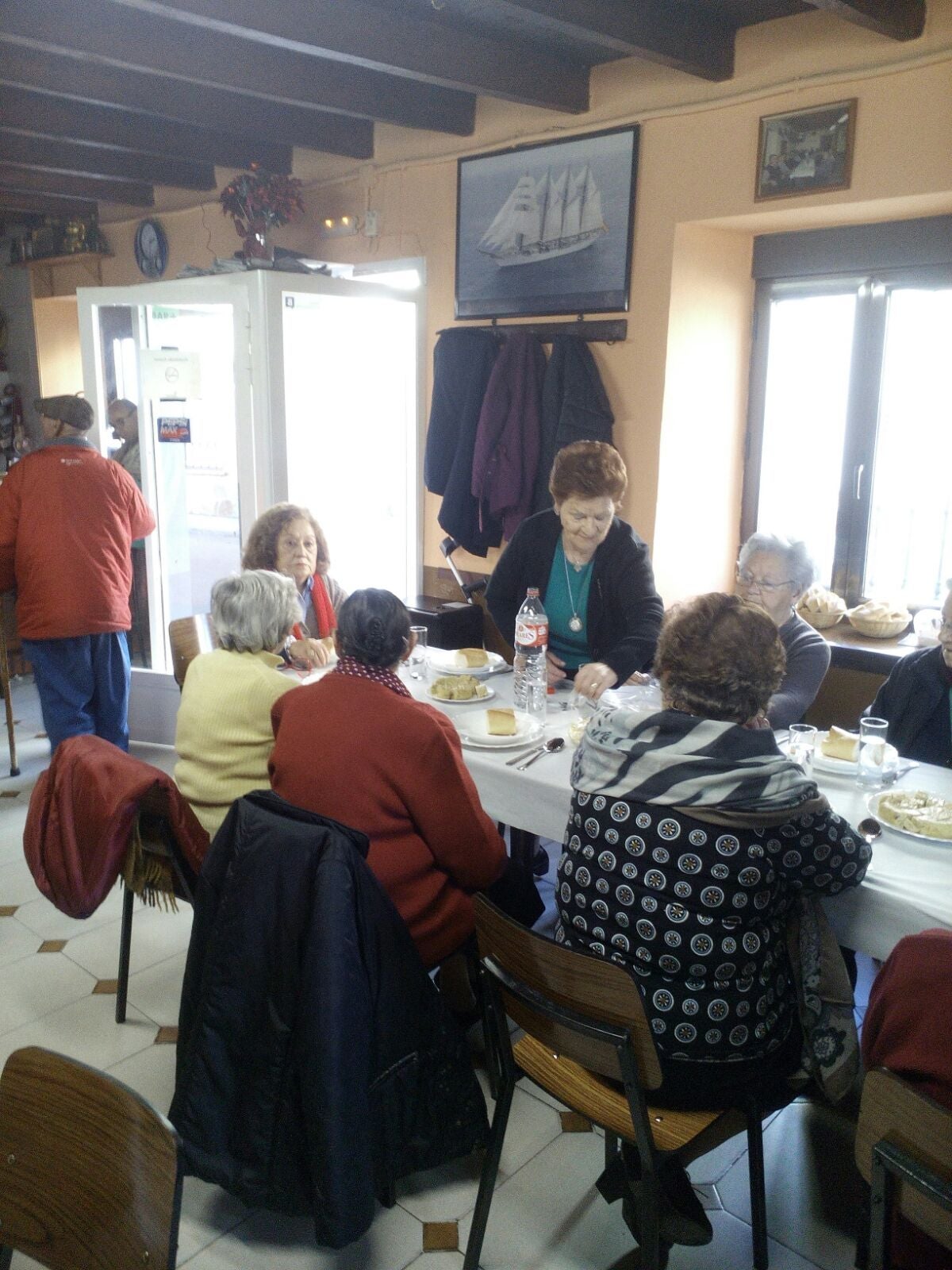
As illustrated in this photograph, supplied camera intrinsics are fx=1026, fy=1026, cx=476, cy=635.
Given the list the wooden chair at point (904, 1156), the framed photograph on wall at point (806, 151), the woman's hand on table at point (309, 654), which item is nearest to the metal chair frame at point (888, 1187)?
the wooden chair at point (904, 1156)

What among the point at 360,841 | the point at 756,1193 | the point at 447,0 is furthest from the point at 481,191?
the point at 756,1193

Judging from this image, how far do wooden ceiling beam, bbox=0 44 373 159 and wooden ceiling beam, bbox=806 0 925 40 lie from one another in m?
2.13

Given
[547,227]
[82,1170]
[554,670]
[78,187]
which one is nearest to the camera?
[82,1170]

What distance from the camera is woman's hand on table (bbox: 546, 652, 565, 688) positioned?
2.83m

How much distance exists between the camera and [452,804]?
1.89 m

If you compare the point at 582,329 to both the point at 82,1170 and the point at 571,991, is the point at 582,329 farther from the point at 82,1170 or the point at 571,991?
the point at 82,1170

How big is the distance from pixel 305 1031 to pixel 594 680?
50.2 inches

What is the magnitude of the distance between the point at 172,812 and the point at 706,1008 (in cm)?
107

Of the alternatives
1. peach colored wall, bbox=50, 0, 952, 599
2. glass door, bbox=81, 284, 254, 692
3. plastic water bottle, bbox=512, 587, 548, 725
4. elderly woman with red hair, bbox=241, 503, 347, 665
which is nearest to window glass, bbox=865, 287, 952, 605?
peach colored wall, bbox=50, 0, 952, 599

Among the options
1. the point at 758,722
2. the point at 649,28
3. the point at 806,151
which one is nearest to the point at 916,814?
the point at 758,722

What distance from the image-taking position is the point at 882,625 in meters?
3.44

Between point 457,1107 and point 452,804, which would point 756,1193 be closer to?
point 457,1107

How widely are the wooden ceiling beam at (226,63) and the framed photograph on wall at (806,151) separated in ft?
4.53

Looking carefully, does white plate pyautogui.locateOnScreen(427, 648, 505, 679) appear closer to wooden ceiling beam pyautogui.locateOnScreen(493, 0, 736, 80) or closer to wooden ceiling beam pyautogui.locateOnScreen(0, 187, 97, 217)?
wooden ceiling beam pyautogui.locateOnScreen(493, 0, 736, 80)
